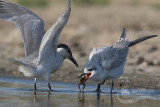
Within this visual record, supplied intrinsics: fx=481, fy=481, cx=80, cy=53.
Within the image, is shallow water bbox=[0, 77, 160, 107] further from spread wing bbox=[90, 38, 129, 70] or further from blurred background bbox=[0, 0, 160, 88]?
blurred background bbox=[0, 0, 160, 88]

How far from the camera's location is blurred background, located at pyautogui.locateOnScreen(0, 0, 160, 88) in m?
12.7

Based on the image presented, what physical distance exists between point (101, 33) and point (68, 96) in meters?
9.23

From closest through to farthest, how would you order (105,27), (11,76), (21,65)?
(21,65) → (11,76) → (105,27)

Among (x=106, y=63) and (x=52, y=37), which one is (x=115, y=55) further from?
(x=52, y=37)

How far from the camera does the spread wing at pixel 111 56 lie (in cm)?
1007

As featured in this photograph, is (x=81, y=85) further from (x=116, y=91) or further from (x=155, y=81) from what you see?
(x=155, y=81)

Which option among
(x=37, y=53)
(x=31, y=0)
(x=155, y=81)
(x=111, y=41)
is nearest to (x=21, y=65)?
(x=37, y=53)

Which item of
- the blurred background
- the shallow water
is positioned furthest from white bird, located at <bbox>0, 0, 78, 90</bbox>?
the blurred background

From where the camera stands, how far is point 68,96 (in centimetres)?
913

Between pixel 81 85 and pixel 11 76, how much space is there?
85.0 inches

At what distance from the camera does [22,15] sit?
34.3 ft

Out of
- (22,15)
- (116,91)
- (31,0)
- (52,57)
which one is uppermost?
(31,0)

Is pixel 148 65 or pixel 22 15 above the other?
pixel 22 15

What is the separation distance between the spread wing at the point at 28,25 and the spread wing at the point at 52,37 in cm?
49
